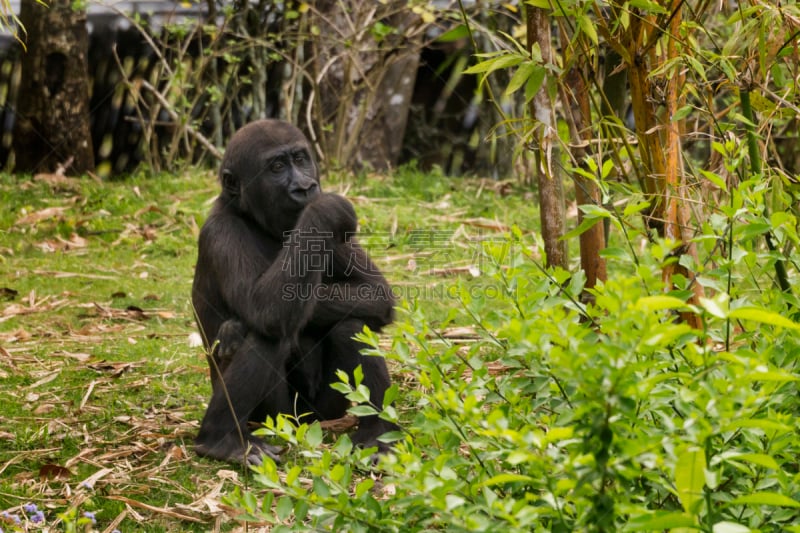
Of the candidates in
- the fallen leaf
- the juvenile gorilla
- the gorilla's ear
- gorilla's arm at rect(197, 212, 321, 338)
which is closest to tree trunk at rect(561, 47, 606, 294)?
the juvenile gorilla

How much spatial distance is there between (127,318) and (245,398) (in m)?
2.33

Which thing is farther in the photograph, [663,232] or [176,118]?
[176,118]

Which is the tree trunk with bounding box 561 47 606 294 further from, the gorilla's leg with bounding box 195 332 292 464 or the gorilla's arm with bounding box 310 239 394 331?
the gorilla's leg with bounding box 195 332 292 464

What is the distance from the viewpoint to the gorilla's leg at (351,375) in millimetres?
3977

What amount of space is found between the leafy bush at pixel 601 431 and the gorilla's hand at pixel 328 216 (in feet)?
4.65

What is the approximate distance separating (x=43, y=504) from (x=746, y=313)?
2.47m

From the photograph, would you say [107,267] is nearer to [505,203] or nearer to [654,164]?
[505,203]

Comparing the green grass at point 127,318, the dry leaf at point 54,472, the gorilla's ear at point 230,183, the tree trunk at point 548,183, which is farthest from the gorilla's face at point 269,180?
the dry leaf at point 54,472

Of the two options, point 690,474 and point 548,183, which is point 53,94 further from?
point 690,474

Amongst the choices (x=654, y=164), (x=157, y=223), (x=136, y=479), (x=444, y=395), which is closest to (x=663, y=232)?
(x=654, y=164)

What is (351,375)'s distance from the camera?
163 inches

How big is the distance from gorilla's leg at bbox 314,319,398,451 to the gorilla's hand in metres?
0.43

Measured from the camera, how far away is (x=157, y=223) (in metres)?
7.79

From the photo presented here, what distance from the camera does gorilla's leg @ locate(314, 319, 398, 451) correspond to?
398cm
